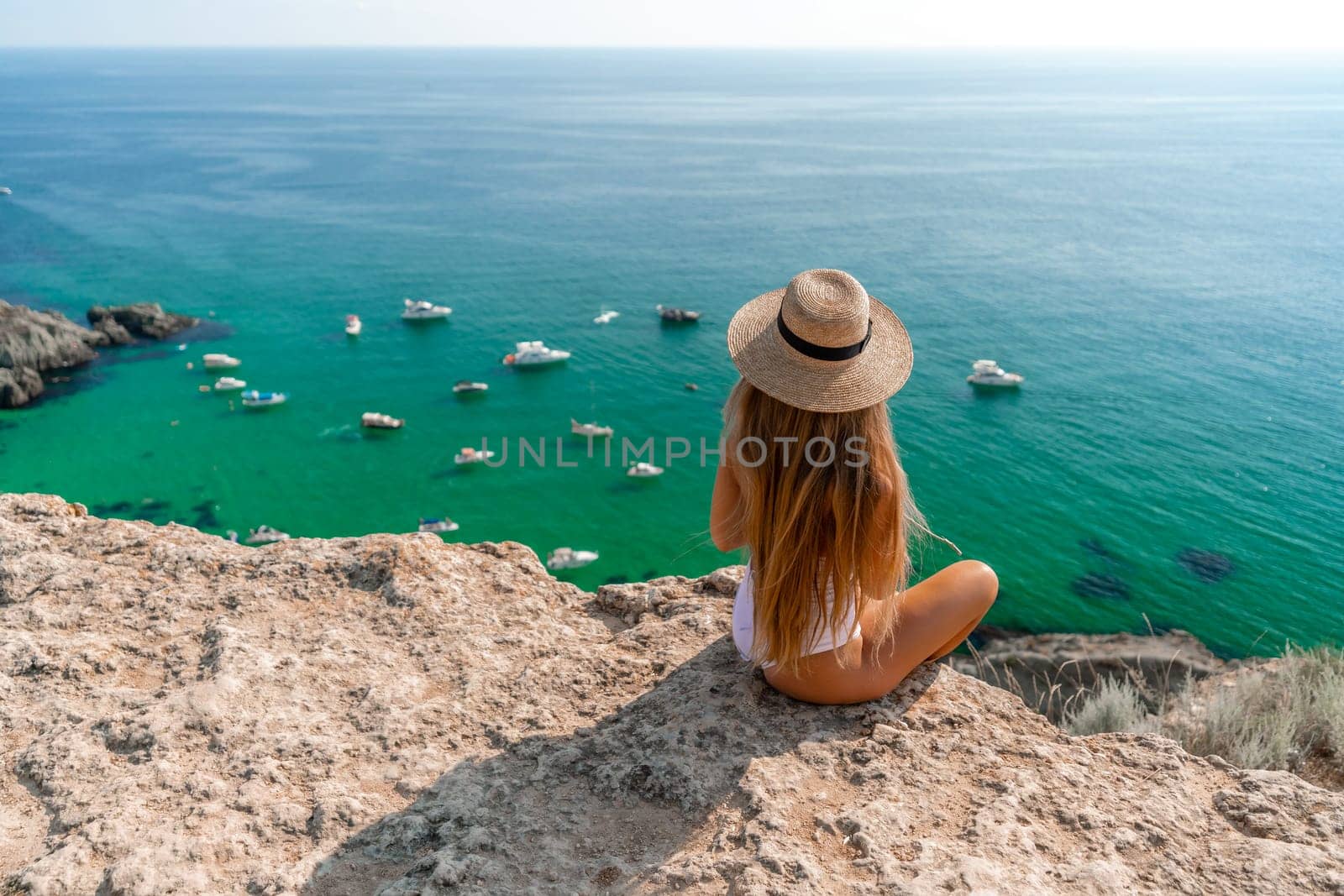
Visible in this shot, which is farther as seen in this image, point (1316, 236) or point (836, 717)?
point (1316, 236)

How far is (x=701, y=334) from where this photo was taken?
1581 inches

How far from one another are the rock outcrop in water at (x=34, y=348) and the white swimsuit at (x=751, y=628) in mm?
37823

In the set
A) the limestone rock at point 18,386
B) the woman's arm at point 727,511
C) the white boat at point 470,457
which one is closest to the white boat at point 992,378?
the white boat at point 470,457

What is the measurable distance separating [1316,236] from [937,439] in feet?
135

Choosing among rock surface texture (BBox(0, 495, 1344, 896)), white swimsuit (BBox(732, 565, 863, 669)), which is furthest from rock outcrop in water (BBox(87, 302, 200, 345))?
white swimsuit (BBox(732, 565, 863, 669))

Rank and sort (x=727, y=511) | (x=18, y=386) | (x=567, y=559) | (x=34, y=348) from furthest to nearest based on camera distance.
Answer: (x=34, y=348) → (x=18, y=386) → (x=567, y=559) → (x=727, y=511)

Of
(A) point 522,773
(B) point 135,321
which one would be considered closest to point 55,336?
(B) point 135,321

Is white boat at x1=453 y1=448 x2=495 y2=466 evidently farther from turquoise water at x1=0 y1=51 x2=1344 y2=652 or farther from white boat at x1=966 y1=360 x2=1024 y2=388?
white boat at x1=966 y1=360 x2=1024 y2=388

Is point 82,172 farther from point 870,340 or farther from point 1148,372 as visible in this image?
point 870,340

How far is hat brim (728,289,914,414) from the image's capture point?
3.38 m

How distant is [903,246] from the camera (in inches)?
2057

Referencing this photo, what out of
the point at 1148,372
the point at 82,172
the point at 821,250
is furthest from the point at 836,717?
the point at 82,172

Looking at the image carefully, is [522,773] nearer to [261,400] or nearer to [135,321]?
[261,400]

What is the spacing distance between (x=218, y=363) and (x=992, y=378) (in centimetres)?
3308
